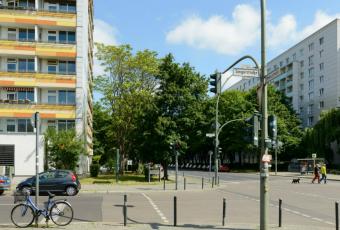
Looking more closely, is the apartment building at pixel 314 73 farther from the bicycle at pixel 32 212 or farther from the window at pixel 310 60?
the bicycle at pixel 32 212

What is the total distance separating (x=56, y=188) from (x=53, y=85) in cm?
1921

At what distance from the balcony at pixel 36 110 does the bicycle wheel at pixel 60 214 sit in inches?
1265

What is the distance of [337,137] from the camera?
241 ft

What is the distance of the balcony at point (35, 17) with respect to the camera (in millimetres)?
45500

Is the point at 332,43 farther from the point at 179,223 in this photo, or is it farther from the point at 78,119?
the point at 179,223

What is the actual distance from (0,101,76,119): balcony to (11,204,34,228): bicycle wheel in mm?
31928

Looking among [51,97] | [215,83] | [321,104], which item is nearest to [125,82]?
[51,97]

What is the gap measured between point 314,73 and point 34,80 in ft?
221

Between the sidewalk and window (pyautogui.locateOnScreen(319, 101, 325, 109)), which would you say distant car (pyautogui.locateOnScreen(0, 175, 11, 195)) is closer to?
the sidewalk

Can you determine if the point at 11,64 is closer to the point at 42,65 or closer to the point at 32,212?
the point at 42,65

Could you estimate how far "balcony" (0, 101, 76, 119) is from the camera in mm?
45000

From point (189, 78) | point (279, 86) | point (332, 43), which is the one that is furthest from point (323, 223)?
point (279, 86)

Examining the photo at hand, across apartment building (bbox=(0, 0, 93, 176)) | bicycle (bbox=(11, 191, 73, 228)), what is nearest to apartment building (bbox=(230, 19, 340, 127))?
apartment building (bbox=(0, 0, 93, 176))

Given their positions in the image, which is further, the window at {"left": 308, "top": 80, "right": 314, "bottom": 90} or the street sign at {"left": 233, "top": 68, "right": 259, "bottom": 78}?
the window at {"left": 308, "top": 80, "right": 314, "bottom": 90}
